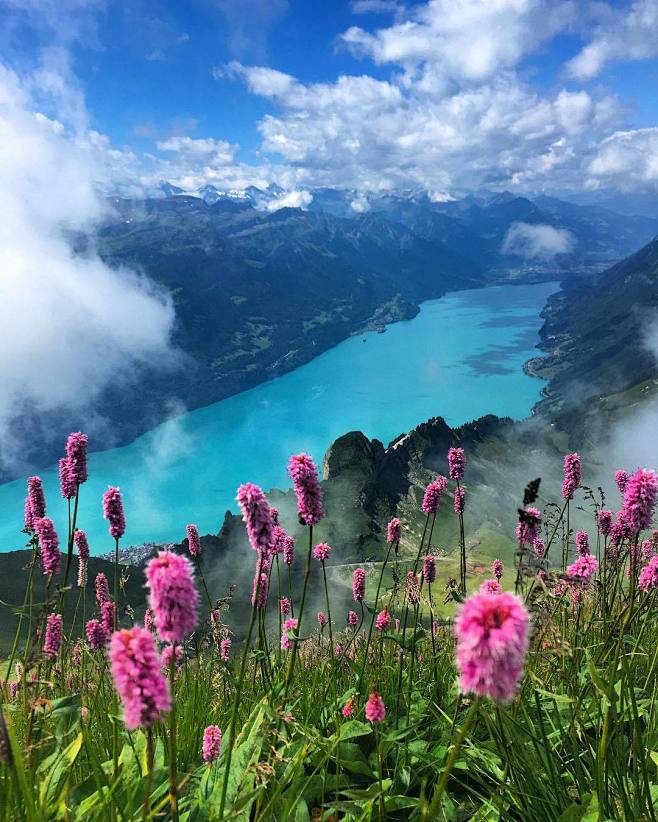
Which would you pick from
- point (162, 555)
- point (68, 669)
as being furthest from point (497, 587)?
point (68, 669)

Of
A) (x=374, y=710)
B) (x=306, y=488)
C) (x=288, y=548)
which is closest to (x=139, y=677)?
(x=306, y=488)

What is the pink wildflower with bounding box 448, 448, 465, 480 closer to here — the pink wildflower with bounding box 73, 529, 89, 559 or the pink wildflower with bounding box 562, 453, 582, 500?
the pink wildflower with bounding box 562, 453, 582, 500

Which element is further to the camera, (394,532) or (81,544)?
(81,544)

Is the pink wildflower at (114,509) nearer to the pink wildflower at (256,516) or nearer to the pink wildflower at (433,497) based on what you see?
the pink wildflower at (256,516)

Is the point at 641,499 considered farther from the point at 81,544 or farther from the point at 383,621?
the point at 81,544

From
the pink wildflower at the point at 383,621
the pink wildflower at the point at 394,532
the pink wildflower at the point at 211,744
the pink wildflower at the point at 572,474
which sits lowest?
the pink wildflower at the point at 211,744

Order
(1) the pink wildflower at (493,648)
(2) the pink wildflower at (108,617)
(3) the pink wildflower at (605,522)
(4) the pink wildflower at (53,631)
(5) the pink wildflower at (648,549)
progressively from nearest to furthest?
1. (1) the pink wildflower at (493,648)
2. (4) the pink wildflower at (53,631)
3. (2) the pink wildflower at (108,617)
4. (3) the pink wildflower at (605,522)
5. (5) the pink wildflower at (648,549)

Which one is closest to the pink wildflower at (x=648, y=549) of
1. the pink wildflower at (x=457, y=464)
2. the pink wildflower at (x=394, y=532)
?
the pink wildflower at (x=457, y=464)
